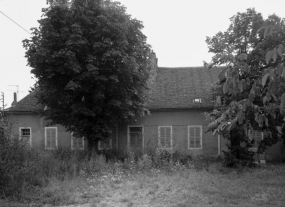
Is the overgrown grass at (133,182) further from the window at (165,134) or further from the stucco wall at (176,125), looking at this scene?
the window at (165,134)

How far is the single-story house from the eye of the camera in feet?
72.1

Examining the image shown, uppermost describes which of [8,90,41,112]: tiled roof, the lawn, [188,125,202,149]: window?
[8,90,41,112]: tiled roof

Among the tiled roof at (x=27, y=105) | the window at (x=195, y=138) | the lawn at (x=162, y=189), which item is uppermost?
the tiled roof at (x=27, y=105)

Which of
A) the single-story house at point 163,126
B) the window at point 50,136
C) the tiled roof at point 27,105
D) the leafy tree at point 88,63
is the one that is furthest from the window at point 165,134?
the tiled roof at point 27,105

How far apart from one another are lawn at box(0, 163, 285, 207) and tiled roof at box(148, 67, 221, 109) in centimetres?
774

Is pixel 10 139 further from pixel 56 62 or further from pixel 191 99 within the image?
pixel 191 99

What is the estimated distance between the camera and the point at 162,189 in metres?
11.2

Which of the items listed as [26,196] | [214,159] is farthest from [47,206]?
[214,159]

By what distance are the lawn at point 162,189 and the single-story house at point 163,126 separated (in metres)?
6.88

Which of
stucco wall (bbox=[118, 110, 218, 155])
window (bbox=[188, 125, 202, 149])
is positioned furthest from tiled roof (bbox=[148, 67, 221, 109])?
window (bbox=[188, 125, 202, 149])

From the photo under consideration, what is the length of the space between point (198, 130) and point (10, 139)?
1364cm

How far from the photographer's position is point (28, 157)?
12.6m

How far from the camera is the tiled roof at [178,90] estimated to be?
2247 centimetres

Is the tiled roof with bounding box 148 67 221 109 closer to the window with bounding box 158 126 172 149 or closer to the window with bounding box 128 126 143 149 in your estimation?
the window with bounding box 158 126 172 149
